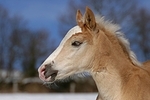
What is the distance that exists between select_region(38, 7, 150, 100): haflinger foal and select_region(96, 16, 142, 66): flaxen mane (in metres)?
0.10

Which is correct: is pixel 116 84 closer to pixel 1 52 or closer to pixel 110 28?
pixel 110 28

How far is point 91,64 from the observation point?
540cm

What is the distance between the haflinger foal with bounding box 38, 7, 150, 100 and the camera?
5344 mm

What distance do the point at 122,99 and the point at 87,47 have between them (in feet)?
2.78

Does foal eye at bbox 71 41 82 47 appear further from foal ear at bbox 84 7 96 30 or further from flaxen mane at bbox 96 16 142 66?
flaxen mane at bbox 96 16 142 66

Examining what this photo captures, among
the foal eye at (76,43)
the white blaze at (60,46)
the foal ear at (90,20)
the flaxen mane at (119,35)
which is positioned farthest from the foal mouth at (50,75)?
the flaxen mane at (119,35)

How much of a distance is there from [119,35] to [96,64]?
593mm

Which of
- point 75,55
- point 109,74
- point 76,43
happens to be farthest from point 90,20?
point 109,74

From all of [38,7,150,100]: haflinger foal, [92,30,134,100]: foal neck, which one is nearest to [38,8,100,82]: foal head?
[38,7,150,100]: haflinger foal

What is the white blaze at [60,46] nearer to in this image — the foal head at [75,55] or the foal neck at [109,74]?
the foal head at [75,55]

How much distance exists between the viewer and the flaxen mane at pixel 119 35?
220 inches

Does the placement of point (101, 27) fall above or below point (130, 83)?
above

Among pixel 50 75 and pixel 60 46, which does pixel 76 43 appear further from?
pixel 50 75

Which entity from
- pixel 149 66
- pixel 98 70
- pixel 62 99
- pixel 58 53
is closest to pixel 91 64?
pixel 98 70
